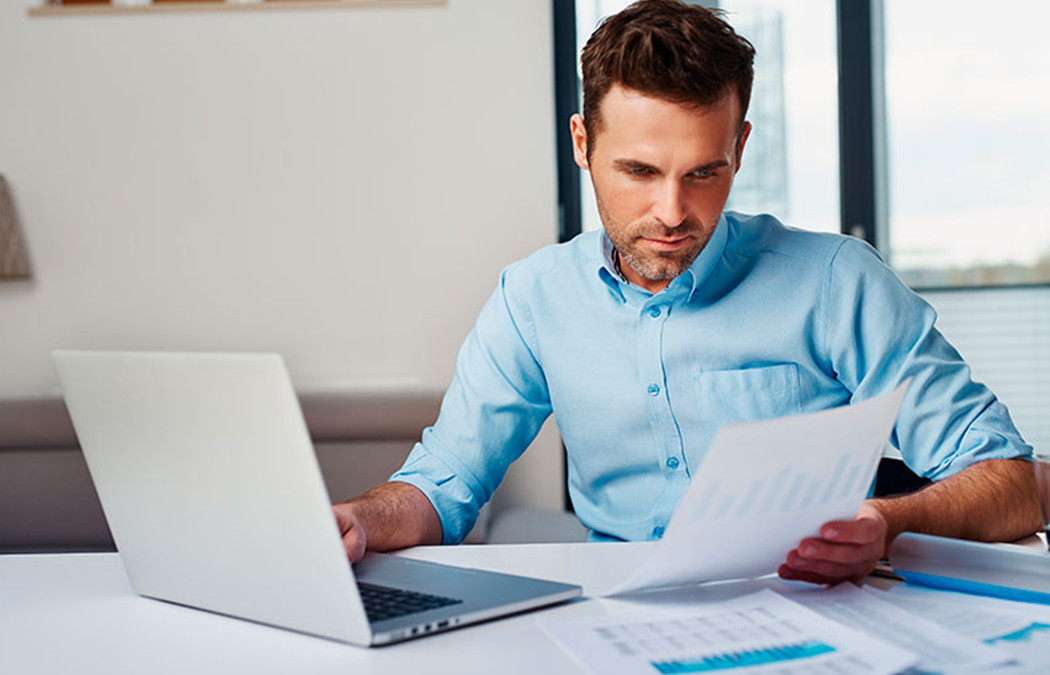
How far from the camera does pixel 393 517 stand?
1254mm

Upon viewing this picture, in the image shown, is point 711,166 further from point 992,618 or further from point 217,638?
point 217,638

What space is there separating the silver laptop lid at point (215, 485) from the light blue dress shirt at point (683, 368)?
48cm

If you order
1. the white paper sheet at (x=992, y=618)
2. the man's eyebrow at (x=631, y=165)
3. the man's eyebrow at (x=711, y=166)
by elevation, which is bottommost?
the white paper sheet at (x=992, y=618)

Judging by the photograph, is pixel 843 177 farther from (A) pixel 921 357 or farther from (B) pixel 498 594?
(B) pixel 498 594

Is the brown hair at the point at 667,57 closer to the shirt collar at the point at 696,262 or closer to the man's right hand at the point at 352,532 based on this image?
the shirt collar at the point at 696,262

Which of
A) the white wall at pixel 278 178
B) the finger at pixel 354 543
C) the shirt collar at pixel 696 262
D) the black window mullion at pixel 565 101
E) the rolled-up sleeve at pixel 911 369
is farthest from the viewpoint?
the black window mullion at pixel 565 101

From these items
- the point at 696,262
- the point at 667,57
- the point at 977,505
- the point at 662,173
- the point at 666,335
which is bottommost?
the point at 977,505

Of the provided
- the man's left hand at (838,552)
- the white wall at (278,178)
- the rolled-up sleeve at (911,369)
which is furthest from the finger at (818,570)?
the white wall at (278,178)

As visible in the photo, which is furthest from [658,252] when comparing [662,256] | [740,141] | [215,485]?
[215,485]

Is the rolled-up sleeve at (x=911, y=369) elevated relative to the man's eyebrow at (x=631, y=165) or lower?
lower

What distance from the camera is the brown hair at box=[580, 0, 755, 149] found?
1374mm

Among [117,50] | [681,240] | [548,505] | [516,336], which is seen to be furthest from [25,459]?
[681,240]

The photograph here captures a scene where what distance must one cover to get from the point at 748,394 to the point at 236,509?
80 cm

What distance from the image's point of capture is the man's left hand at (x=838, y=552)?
3.08 feet
